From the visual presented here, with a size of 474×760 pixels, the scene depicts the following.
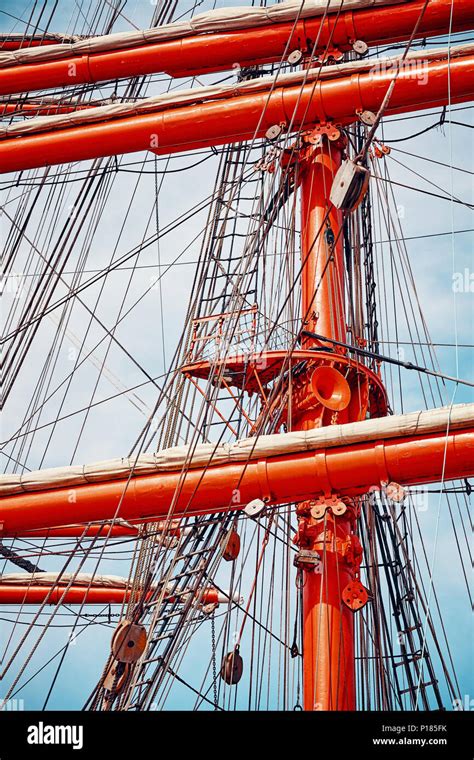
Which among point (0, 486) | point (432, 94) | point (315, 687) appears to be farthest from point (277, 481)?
point (432, 94)

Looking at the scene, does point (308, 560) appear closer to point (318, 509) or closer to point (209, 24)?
point (318, 509)

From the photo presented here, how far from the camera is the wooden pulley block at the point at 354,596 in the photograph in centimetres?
957

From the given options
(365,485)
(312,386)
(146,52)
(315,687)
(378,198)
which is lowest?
(315,687)

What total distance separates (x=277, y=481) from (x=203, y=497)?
69 cm

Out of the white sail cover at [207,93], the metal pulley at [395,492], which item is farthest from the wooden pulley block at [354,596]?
the white sail cover at [207,93]

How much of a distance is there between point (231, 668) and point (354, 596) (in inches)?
91.3

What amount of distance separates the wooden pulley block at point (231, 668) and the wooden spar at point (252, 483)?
7.69 feet

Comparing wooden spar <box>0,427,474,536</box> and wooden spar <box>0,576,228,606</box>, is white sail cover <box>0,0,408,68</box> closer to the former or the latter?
wooden spar <box>0,427,474,536</box>

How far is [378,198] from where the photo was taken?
49.1 feet

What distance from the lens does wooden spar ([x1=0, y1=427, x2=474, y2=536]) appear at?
9281mm

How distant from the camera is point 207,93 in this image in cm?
1175

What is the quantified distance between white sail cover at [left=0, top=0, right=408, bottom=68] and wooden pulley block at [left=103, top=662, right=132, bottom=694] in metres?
6.19
